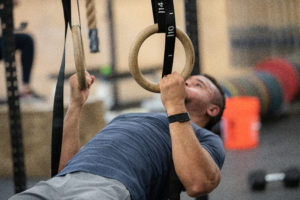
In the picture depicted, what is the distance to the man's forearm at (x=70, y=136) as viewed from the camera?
5.55ft

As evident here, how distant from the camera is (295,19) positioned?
5.89 m

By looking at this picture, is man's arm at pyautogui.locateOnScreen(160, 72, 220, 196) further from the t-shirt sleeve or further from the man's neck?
the man's neck

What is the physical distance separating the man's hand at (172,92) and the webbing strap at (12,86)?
1.16m

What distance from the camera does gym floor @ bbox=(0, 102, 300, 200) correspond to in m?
2.68

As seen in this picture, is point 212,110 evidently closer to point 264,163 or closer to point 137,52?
point 137,52

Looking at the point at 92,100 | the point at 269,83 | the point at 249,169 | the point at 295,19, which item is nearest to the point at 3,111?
the point at 92,100

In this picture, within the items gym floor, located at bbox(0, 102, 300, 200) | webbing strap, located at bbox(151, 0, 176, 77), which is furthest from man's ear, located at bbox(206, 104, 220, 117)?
gym floor, located at bbox(0, 102, 300, 200)

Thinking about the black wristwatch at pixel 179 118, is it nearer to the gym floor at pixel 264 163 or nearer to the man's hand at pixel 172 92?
the man's hand at pixel 172 92

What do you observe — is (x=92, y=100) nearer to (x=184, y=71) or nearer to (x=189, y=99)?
(x=189, y=99)

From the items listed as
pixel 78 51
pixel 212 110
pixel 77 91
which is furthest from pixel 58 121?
pixel 212 110

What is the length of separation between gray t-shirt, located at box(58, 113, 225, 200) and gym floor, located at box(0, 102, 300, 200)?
1175 mm

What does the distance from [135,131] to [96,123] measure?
1.76 metres

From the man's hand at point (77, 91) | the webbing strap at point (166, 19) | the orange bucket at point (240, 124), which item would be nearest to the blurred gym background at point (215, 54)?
the orange bucket at point (240, 124)

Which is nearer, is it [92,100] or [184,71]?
[184,71]
